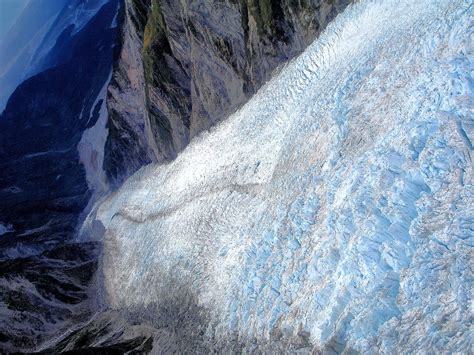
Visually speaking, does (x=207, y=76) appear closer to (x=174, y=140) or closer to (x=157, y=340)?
(x=174, y=140)

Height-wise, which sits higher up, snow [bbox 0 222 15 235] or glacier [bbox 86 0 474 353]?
snow [bbox 0 222 15 235]

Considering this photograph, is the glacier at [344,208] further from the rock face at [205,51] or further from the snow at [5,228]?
the snow at [5,228]

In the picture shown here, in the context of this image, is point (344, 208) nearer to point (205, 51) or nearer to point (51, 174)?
point (205, 51)

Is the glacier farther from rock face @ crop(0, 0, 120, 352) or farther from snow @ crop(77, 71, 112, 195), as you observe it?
snow @ crop(77, 71, 112, 195)

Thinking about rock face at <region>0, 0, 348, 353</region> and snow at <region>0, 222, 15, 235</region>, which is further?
snow at <region>0, 222, 15, 235</region>

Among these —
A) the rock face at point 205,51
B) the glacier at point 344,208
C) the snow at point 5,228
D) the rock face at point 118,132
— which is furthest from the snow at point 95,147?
the glacier at point 344,208

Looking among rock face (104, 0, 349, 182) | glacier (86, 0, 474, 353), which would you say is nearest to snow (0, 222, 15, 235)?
rock face (104, 0, 349, 182)

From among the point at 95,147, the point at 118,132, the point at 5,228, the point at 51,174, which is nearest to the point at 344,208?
the point at 118,132
